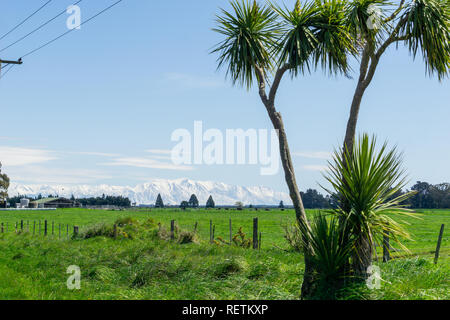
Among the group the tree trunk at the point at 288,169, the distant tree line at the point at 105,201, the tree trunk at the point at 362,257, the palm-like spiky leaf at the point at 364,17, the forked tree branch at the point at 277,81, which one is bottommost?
the distant tree line at the point at 105,201

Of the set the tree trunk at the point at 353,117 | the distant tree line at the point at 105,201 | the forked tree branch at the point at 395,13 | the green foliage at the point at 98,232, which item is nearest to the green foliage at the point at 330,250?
the tree trunk at the point at 353,117

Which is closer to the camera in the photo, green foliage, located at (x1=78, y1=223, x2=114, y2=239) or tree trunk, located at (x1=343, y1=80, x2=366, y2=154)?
tree trunk, located at (x1=343, y1=80, x2=366, y2=154)

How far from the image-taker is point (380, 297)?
855 cm

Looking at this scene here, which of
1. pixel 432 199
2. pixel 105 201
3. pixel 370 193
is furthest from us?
pixel 105 201

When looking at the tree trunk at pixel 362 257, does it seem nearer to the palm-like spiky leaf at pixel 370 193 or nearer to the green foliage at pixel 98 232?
the palm-like spiky leaf at pixel 370 193

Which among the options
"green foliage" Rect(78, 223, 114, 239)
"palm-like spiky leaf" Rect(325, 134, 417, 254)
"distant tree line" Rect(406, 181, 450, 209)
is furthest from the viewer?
"distant tree line" Rect(406, 181, 450, 209)

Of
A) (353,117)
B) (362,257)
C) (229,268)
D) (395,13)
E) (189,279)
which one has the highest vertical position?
(395,13)

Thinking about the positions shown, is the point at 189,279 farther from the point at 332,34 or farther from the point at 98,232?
the point at 98,232

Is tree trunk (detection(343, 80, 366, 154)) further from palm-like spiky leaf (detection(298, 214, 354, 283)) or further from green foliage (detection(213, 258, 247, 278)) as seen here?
green foliage (detection(213, 258, 247, 278))

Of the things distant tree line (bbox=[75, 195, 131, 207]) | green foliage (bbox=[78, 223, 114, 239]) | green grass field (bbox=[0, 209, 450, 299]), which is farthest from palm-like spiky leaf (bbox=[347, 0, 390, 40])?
distant tree line (bbox=[75, 195, 131, 207])

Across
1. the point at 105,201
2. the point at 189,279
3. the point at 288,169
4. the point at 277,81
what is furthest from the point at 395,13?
the point at 105,201

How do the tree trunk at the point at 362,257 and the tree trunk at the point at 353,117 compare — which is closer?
the tree trunk at the point at 362,257

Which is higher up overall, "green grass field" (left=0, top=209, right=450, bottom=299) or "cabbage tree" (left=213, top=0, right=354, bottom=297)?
"cabbage tree" (left=213, top=0, right=354, bottom=297)

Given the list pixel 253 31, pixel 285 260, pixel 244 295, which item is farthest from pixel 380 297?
pixel 253 31
